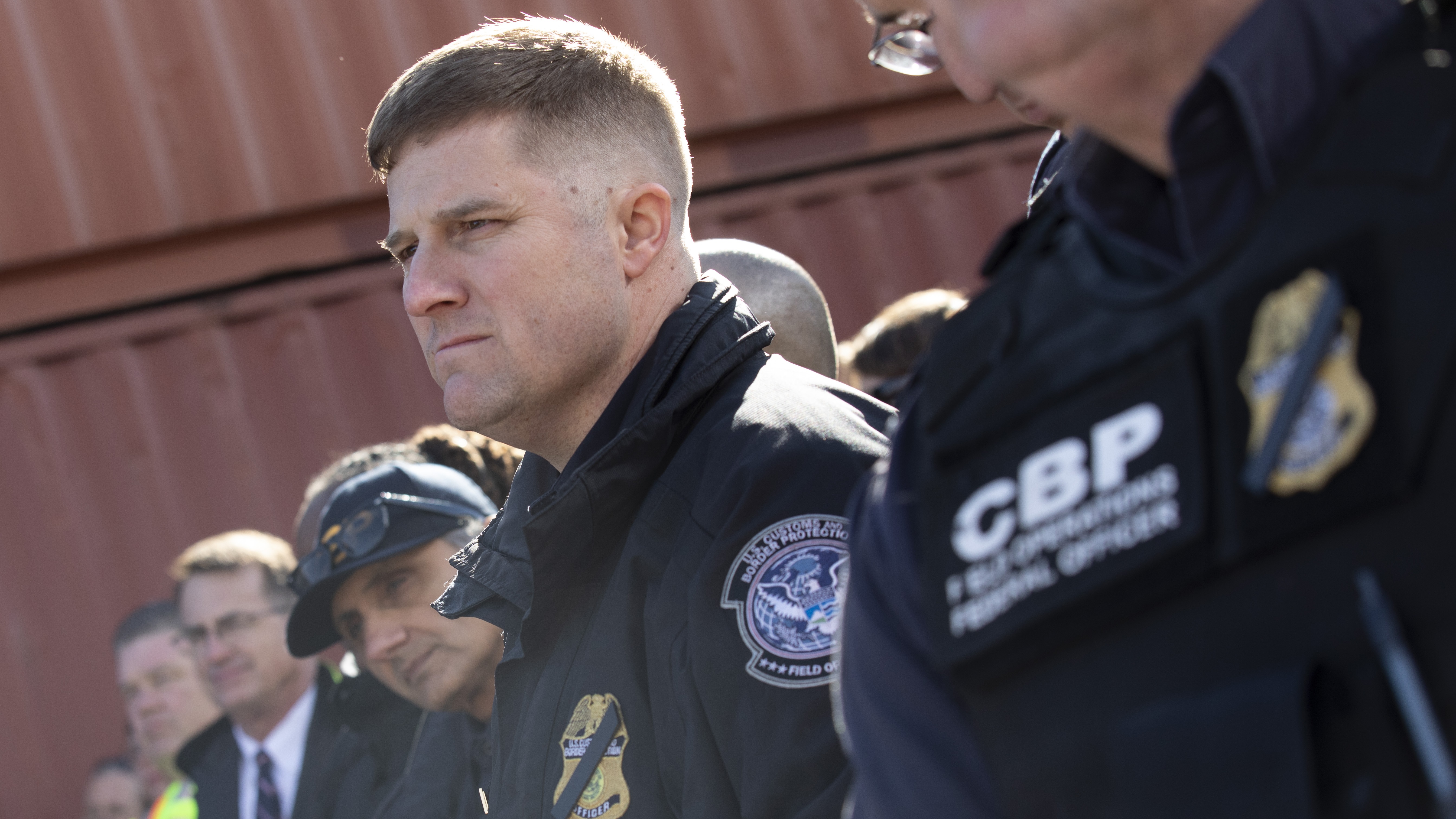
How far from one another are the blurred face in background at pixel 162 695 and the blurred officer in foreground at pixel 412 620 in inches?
49.5

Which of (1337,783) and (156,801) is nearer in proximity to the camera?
(1337,783)

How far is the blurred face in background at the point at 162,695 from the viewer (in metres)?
3.54

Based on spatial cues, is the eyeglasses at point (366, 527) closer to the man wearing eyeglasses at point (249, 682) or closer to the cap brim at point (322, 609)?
the cap brim at point (322, 609)

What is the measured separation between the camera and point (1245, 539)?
→ 645mm

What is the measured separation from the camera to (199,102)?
4305 millimetres

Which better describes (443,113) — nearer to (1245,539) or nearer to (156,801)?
(1245,539)

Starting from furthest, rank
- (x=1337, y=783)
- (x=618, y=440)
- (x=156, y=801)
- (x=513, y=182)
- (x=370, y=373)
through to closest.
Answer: (x=370, y=373) < (x=156, y=801) < (x=513, y=182) < (x=618, y=440) < (x=1337, y=783)

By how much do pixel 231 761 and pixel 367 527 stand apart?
4.27 ft

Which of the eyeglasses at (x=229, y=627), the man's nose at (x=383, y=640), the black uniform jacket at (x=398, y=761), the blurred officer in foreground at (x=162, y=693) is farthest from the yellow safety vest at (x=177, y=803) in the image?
the man's nose at (x=383, y=640)

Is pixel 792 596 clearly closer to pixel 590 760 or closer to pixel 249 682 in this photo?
pixel 590 760

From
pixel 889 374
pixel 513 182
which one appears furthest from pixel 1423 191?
pixel 889 374

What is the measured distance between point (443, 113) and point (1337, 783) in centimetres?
126

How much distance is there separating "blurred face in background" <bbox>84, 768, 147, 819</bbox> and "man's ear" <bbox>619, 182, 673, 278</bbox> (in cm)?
289

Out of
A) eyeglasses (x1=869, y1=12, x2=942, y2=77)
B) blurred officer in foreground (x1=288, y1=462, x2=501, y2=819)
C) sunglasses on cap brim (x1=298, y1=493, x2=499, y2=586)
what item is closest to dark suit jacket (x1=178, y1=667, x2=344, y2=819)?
blurred officer in foreground (x1=288, y1=462, x2=501, y2=819)
